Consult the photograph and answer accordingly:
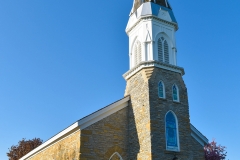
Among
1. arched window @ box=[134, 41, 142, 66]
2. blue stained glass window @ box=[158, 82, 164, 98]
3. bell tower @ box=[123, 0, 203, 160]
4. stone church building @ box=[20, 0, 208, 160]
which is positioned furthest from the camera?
arched window @ box=[134, 41, 142, 66]

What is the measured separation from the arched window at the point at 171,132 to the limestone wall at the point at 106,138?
2474 millimetres

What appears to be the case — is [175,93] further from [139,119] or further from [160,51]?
[160,51]

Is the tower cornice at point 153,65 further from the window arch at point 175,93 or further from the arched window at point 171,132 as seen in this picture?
the arched window at point 171,132

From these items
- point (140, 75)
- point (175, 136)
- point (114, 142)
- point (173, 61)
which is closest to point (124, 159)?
point (114, 142)

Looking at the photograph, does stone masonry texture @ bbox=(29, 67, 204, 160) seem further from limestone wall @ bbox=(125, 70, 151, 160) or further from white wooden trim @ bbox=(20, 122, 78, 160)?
white wooden trim @ bbox=(20, 122, 78, 160)

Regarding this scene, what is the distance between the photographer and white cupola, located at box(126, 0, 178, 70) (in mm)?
18266

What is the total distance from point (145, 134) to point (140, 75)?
3610 millimetres

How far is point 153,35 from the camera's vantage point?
18.5 m

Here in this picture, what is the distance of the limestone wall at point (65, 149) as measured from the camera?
16.2 meters

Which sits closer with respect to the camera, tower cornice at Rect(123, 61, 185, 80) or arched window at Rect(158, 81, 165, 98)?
arched window at Rect(158, 81, 165, 98)

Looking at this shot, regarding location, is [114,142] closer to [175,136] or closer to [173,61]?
[175,136]

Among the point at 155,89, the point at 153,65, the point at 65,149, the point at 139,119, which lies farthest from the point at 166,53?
the point at 65,149

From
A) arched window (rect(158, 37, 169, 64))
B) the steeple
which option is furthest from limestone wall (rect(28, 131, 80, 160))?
arched window (rect(158, 37, 169, 64))

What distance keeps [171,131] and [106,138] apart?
3603 mm
